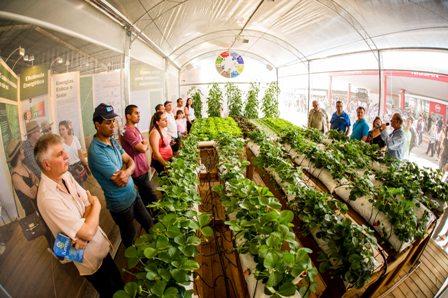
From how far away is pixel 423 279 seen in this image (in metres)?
2.86

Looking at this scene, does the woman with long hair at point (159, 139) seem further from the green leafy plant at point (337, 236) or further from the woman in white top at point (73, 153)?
the green leafy plant at point (337, 236)

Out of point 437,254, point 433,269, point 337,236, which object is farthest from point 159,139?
point 437,254

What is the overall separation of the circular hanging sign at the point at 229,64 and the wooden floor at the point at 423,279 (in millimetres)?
12032

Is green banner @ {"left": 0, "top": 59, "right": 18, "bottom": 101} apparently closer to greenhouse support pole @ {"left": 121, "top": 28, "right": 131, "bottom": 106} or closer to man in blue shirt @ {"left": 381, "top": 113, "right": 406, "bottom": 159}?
greenhouse support pole @ {"left": 121, "top": 28, "right": 131, "bottom": 106}

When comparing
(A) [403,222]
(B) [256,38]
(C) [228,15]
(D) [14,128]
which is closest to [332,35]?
(C) [228,15]

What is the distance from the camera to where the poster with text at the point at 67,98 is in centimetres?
226

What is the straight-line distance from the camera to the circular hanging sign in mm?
13094

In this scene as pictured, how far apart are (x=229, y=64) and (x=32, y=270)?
42.8 ft

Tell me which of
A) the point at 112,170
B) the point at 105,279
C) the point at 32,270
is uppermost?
the point at 112,170

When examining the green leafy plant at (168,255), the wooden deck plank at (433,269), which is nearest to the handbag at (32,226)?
the green leafy plant at (168,255)

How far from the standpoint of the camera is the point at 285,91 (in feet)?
46.7

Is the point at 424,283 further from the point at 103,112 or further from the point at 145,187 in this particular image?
the point at 103,112

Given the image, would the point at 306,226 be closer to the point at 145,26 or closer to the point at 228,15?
the point at 145,26

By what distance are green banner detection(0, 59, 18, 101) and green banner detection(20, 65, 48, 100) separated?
0.08 meters
